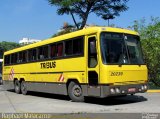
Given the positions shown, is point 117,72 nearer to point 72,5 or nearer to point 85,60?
point 85,60

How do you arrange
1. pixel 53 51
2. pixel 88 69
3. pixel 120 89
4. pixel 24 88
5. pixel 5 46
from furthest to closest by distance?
Result: pixel 5 46 → pixel 24 88 → pixel 53 51 → pixel 88 69 → pixel 120 89

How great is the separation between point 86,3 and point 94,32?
66.3ft

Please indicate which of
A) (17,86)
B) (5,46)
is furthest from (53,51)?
(5,46)

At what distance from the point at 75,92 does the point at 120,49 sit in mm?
2830

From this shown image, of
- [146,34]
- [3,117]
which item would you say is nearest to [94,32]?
[3,117]

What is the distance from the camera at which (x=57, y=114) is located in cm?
1260

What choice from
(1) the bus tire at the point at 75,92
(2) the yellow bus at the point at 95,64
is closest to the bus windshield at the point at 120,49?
(2) the yellow bus at the point at 95,64

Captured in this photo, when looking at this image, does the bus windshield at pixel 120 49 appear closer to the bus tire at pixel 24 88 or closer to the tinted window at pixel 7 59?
the bus tire at pixel 24 88

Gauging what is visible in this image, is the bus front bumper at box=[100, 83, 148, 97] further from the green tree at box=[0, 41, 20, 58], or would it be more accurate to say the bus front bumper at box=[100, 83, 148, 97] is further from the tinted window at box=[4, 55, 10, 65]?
the green tree at box=[0, 41, 20, 58]

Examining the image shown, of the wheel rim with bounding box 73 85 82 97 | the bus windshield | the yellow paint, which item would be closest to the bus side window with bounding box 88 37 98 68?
Answer: the yellow paint

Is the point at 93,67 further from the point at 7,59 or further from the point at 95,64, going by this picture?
the point at 7,59

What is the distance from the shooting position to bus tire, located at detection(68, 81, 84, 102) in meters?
16.3

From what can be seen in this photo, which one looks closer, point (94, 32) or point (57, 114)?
point (57, 114)

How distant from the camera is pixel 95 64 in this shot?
1512 cm
